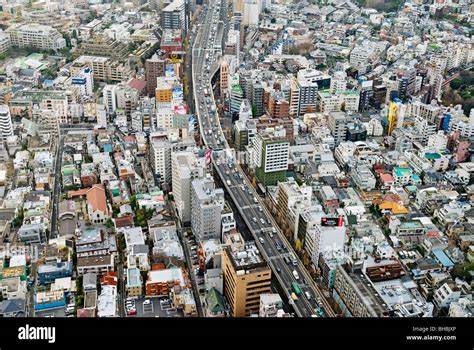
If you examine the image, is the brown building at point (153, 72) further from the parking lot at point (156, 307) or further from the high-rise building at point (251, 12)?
the parking lot at point (156, 307)

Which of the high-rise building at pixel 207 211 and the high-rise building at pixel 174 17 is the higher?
the high-rise building at pixel 174 17

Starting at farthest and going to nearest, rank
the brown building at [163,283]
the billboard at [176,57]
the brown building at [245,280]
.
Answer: the billboard at [176,57]
the brown building at [163,283]
the brown building at [245,280]

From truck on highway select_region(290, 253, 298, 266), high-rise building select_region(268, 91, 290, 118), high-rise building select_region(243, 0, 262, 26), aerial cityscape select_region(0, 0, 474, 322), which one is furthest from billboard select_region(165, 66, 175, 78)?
truck on highway select_region(290, 253, 298, 266)

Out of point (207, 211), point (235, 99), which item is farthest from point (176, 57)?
point (207, 211)

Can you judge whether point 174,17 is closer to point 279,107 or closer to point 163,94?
point 163,94

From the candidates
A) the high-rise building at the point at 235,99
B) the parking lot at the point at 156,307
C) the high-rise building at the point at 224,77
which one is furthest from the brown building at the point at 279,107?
the parking lot at the point at 156,307

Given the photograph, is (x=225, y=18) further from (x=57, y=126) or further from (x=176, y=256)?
(x=176, y=256)
